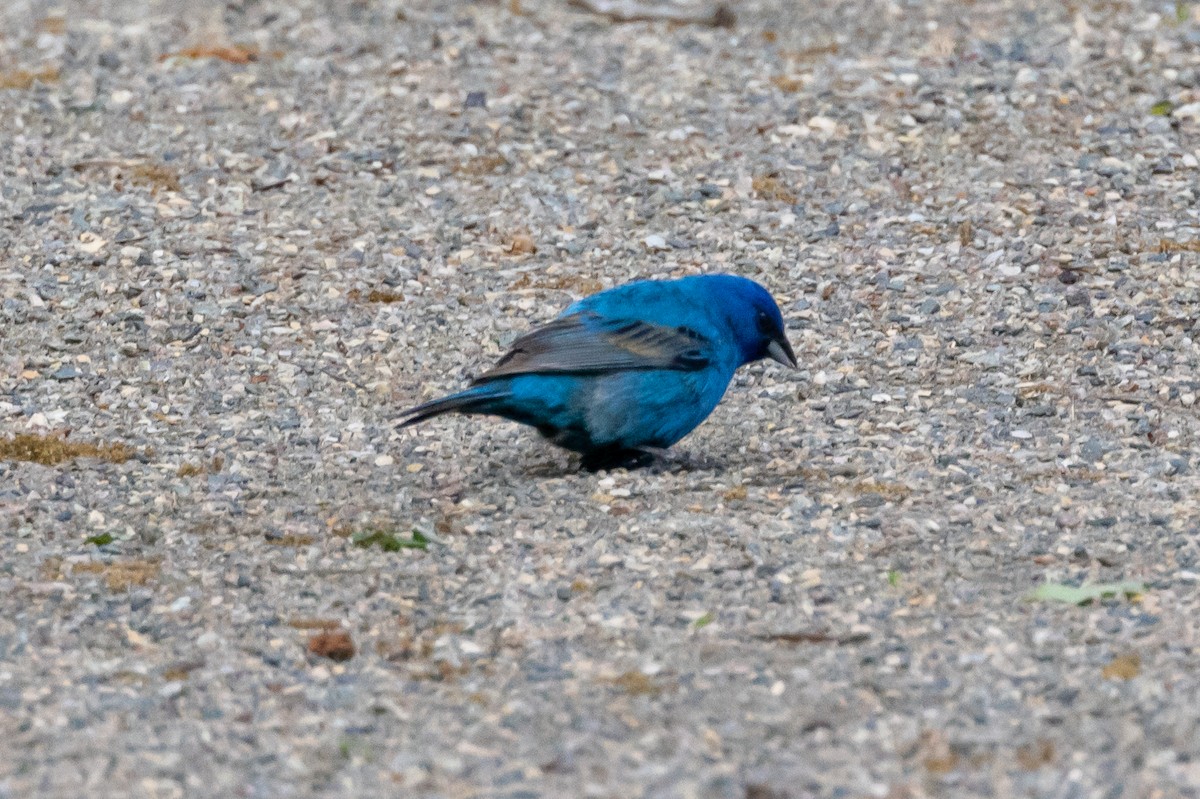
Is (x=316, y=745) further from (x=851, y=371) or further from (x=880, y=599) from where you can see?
(x=851, y=371)

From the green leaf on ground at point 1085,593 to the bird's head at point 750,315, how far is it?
65.6 inches

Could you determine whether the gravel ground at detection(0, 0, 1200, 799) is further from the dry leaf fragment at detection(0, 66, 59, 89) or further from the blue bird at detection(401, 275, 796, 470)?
the blue bird at detection(401, 275, 796, 470)

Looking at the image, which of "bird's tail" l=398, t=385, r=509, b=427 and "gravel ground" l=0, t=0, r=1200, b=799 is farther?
"bird's tail" l=398, t=385, r=509, b=427

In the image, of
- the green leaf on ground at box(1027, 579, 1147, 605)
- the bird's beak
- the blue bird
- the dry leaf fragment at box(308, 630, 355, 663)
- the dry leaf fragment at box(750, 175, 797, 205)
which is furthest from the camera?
the dry leaf fragment at box(750, 175, 797, 205)

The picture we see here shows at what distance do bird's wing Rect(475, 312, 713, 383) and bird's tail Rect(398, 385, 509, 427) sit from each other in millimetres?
55

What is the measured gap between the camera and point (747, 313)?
5.83m

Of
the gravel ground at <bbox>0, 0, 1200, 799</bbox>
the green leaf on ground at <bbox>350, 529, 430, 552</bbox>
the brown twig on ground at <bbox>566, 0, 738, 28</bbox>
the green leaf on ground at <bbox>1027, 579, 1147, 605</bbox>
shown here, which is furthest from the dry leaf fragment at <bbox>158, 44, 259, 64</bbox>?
the green leaf on ground at <bbox>1027, 579, 1147, 605</bbox>

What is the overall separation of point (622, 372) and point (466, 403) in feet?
1.80

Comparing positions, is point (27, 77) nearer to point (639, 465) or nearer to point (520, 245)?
point (520, 245)

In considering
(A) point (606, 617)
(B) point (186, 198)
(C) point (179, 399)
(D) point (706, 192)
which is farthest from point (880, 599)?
(B) point (186, 198)

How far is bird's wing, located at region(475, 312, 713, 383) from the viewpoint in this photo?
546 cm

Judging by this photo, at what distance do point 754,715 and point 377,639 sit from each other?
3.34 ft

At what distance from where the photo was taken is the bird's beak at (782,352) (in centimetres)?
594

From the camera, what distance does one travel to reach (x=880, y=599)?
448 cm
